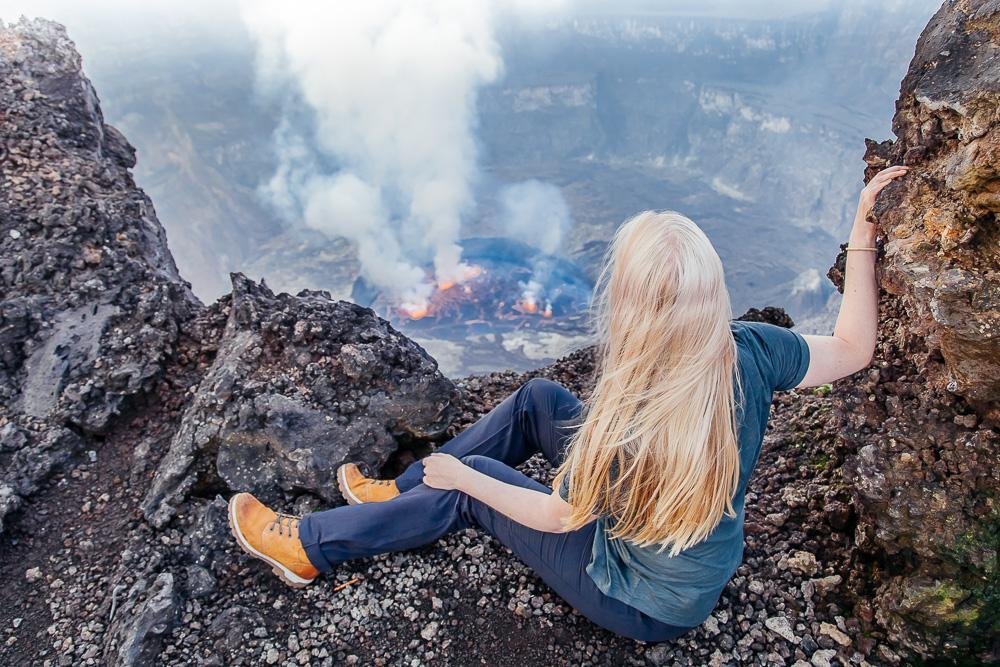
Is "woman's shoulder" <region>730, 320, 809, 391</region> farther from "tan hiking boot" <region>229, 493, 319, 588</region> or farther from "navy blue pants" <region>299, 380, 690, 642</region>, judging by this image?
"tan hiking boot" <region>229, 493, 319, 588</region>

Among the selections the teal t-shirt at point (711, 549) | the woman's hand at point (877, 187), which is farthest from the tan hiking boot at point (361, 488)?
the woman's hand at point (877, 187)

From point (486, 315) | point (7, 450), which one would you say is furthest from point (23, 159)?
point (486, 315)

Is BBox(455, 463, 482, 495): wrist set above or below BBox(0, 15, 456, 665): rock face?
→ above

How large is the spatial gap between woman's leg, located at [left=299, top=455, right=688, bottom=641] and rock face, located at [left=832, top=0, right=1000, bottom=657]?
122 cm

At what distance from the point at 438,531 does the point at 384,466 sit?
4.10 ft

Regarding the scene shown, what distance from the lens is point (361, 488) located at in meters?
3.88

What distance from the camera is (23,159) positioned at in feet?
20.1

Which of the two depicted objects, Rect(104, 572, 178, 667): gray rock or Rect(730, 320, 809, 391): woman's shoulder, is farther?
Rect(104, 572, 178, 667): gray rock

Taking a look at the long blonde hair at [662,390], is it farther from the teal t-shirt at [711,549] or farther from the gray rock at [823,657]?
the gray rock at [823,657]

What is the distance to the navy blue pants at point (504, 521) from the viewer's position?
2949 millimetres

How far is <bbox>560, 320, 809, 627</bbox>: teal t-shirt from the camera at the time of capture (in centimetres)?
252

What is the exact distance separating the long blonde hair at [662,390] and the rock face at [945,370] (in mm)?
1245

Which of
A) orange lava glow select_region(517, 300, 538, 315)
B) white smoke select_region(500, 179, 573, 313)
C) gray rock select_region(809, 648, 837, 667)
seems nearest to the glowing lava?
white smoke select_region(500, 179, 573, 313)

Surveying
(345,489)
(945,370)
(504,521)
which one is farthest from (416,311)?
(945,370)
